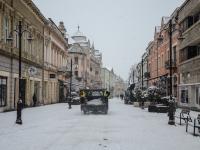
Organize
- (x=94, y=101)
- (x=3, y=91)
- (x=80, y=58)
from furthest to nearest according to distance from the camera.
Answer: (x=80, y=58)
(x=94, y=101)
(x=3, y=91)

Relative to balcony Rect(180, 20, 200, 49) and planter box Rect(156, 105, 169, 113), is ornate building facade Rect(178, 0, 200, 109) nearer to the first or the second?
balcony Rect(180, 20, 200, 49)

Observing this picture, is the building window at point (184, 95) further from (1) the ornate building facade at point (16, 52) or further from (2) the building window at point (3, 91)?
(2) the building window at point (3, 91)

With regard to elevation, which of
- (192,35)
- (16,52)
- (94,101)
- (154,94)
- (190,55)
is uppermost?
(192,35)

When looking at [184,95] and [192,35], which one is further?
[184,95]

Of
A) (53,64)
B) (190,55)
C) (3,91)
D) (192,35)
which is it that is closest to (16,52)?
(3,91)

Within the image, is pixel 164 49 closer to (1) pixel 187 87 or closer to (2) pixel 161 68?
(2) pixel 161 68

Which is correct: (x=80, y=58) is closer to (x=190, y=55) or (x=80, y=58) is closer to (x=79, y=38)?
(x=79, y=38)

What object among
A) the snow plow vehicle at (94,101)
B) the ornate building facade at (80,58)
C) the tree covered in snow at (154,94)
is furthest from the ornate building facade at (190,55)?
the ornate building facade at (80,58)

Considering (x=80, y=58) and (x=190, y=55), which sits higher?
(x=80, y=58)

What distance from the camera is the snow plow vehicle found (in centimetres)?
2775

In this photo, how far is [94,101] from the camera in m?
29.3

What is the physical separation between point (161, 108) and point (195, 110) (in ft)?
12.4

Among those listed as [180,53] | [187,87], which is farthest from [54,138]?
[180,53]

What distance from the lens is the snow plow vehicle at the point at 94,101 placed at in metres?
27.8
